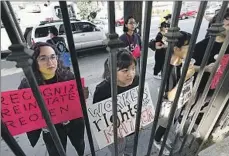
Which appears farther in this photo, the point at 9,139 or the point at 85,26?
the point at 85,26

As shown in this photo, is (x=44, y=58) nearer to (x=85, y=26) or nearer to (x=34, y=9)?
(x=85, y=26)

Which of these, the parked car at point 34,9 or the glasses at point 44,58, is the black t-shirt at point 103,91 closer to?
the glasses at point 44,58

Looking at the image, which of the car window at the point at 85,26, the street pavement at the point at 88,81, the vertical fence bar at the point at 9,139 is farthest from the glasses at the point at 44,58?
the car window at the point at 85,26

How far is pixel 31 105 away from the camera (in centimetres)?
146

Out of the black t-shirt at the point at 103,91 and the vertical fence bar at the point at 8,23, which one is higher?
the vertical fence bar at the point at 8,23

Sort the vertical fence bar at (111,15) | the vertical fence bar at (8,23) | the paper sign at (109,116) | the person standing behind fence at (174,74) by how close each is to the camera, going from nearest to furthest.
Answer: the vertical fence bar at (8,23) < the vertical fence bar at (111,15) < the paper sign at (109,116) < the person standing behind fence at (174,74)

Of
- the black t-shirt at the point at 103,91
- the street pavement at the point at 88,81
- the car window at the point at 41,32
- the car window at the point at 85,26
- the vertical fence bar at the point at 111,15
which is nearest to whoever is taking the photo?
the vertical fence bar at the point at 111,15

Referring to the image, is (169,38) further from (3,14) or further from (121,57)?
(121,57)

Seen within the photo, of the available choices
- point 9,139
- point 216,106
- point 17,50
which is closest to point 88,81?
point 216,106

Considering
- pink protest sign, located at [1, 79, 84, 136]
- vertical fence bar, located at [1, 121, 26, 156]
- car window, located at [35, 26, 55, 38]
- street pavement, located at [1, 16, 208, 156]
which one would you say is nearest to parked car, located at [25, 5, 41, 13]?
car window, located at [35, 26, 55, 38]

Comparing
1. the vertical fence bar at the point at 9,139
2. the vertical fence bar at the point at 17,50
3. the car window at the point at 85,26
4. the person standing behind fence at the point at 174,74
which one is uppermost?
the vertical fence bar at the point at 17,50

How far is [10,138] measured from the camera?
32.5 inches

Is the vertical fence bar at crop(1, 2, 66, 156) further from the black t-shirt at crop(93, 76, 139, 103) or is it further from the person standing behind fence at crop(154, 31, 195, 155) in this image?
the person standing behind fence at crop(154, 31, 195, 155)

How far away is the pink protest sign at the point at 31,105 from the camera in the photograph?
1.44 metres
